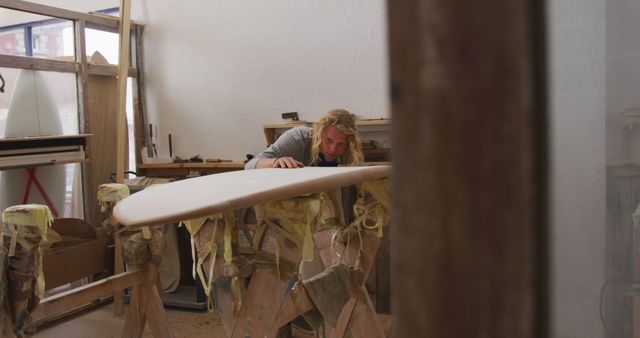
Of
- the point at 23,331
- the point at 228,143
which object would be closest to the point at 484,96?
the point at 23,331

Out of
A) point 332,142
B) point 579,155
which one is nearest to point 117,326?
point 332,142

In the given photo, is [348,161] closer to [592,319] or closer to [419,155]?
[592,319]

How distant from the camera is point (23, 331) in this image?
1.96 meters

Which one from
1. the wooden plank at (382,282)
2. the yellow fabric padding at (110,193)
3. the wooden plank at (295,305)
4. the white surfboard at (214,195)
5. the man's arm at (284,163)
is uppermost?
the man's arm at (284,163)

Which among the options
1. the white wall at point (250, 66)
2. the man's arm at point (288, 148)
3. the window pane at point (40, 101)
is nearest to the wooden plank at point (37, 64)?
the window pane at point (40, 101)

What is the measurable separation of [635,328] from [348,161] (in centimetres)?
144

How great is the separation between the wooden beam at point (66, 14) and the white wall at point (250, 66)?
34 cm

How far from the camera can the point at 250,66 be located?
4062 millimetres

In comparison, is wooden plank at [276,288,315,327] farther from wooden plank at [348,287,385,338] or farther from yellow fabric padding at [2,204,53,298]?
yellow fabric padding at [2,204,53,298]

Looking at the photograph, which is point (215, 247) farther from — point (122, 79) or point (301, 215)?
point (122, 79)

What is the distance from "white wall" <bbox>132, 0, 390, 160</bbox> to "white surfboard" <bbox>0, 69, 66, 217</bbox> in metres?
0.89

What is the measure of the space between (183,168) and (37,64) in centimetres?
109

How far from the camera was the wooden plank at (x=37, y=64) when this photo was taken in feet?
11.2

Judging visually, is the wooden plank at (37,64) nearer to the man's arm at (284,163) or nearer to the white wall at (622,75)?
the man's arm at (284,163)
